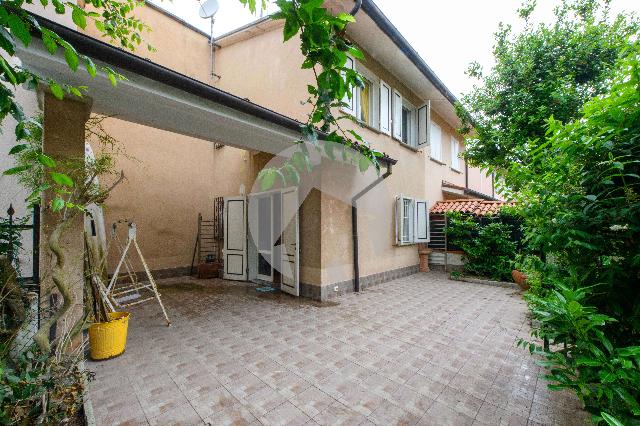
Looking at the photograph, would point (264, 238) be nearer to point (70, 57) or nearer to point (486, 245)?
point (486, 245)

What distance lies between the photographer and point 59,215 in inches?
121

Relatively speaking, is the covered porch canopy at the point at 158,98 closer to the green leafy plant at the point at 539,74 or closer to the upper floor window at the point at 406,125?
the green leafy plant at the point at 539,74

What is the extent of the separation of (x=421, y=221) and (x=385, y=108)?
367 cm

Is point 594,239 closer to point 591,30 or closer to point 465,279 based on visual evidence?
point 465,279

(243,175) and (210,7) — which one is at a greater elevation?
(210,7)

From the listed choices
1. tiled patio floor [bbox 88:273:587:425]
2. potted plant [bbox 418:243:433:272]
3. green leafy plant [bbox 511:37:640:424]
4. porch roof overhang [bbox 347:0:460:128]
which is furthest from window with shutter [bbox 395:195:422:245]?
green leafy plant [bbox 511:37:640:424]

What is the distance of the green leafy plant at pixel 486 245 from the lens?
7.68m

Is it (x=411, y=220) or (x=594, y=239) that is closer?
(x=594, y=239)

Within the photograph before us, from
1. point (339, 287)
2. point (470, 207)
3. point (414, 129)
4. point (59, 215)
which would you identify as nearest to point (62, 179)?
point (59, 215)

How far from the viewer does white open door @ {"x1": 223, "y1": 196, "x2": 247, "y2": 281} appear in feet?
24.6

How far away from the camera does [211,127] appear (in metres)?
4.17

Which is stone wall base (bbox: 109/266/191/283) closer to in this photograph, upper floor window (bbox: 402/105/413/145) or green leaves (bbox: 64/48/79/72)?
green leaves (bbox: 64/48/79/72)

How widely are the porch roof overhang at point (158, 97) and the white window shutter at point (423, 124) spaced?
5288 mm

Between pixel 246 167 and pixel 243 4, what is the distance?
664 centimetres
